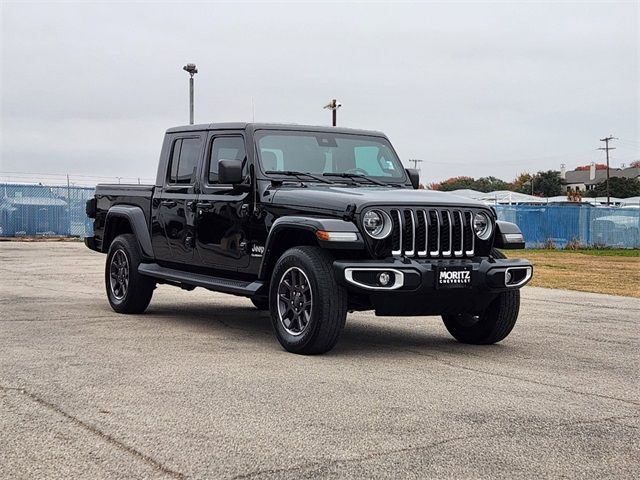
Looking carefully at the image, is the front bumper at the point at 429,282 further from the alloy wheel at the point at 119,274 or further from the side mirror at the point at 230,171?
the alloy wheel at the point at 119,274

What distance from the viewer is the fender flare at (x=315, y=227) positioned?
300 inches

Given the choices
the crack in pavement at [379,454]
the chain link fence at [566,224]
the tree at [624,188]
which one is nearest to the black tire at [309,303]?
the crack in pavement at [379,454]

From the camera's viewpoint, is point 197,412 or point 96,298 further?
point 96,298

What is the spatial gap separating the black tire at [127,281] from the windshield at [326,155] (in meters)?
2.23

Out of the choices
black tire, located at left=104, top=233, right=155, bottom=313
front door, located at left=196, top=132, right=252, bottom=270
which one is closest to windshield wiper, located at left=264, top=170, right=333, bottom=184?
front door, located at left=196, top=132, right=252, bottom=270

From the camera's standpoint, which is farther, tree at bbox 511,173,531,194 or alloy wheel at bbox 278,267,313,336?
tree at bbox 511,173,531,194

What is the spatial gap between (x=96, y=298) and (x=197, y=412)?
7.52 meters

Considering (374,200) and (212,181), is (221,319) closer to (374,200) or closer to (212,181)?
(212,181)

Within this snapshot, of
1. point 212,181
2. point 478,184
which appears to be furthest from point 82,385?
point 478,184

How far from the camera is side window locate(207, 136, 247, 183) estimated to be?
9.38m

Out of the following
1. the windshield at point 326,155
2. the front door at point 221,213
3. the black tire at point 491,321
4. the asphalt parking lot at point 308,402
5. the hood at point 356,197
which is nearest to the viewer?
the asphalt parking lot at point 308,402

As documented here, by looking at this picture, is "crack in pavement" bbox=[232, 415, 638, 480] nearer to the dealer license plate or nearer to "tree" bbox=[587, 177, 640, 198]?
the dealer license plate

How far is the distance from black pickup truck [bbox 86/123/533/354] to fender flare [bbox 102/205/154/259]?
2 centimetres

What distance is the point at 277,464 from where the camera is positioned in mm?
4500
